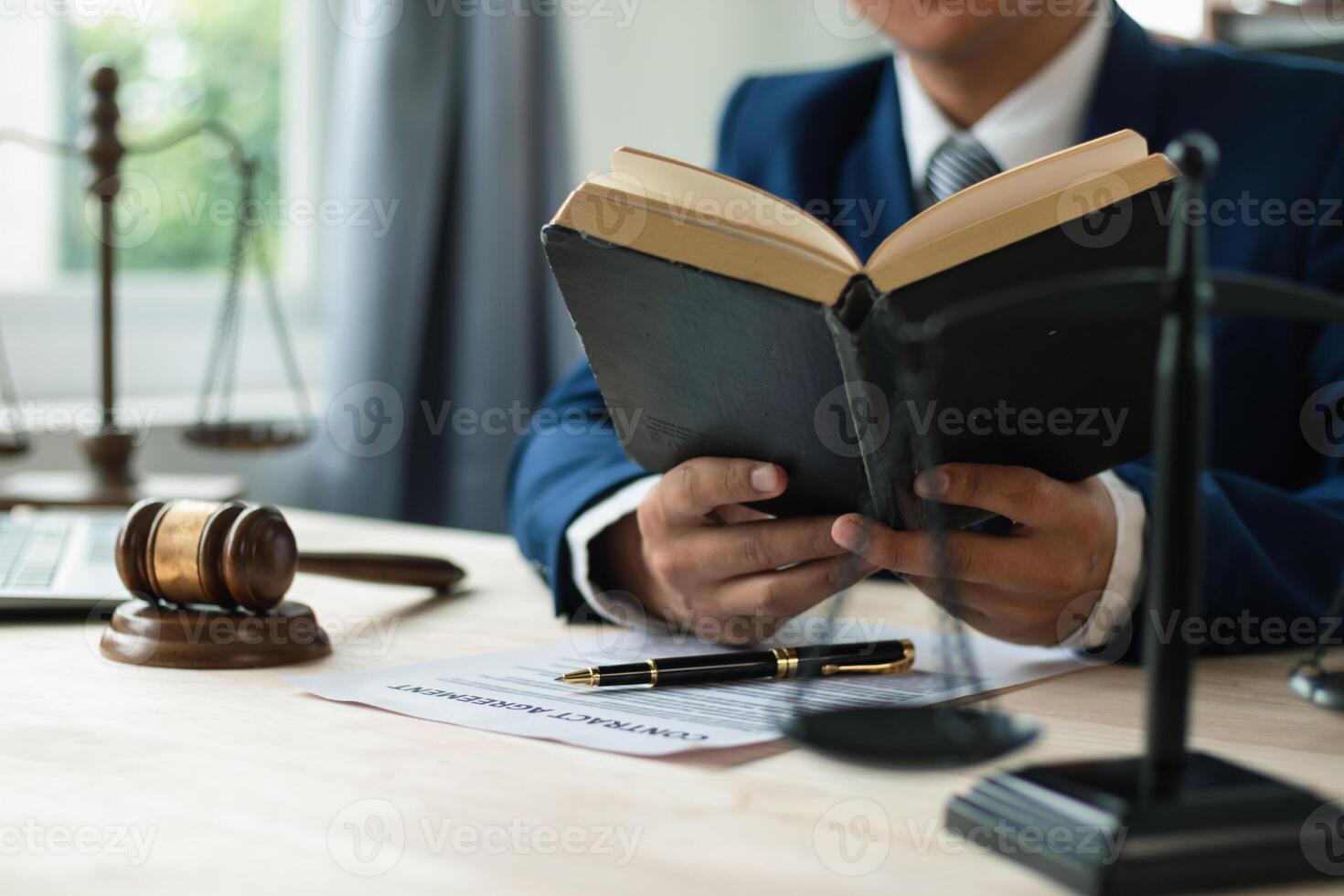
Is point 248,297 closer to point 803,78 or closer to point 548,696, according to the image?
point 803,78

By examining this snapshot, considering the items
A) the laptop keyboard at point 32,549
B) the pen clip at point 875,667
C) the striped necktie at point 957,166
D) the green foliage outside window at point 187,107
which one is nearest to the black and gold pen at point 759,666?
the pen clip at point 875,667

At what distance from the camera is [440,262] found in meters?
2.22

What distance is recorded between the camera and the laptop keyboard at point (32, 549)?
100 centimetres

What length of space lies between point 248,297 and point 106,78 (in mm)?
902

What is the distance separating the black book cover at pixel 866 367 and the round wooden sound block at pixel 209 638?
252 millimetres

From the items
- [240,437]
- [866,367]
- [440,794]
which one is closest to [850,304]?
[866,367]

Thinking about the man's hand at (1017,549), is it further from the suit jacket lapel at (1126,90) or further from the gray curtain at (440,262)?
the gray curtain at (440,262)

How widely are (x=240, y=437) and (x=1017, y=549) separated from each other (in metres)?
0.99

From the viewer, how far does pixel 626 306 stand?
0.76m

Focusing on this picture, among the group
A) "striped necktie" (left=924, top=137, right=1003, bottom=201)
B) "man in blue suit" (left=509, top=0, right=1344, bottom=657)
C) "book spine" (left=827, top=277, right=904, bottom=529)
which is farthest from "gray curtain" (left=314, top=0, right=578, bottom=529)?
"book spine" (left=827, top=277, right=904, bottom=529)

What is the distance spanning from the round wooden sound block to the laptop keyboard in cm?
17

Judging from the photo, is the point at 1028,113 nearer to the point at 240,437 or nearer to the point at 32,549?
the point at 240,437

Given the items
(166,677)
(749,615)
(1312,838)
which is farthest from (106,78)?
(1312,838)

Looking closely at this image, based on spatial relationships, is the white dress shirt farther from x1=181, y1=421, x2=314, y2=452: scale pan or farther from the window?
the window
